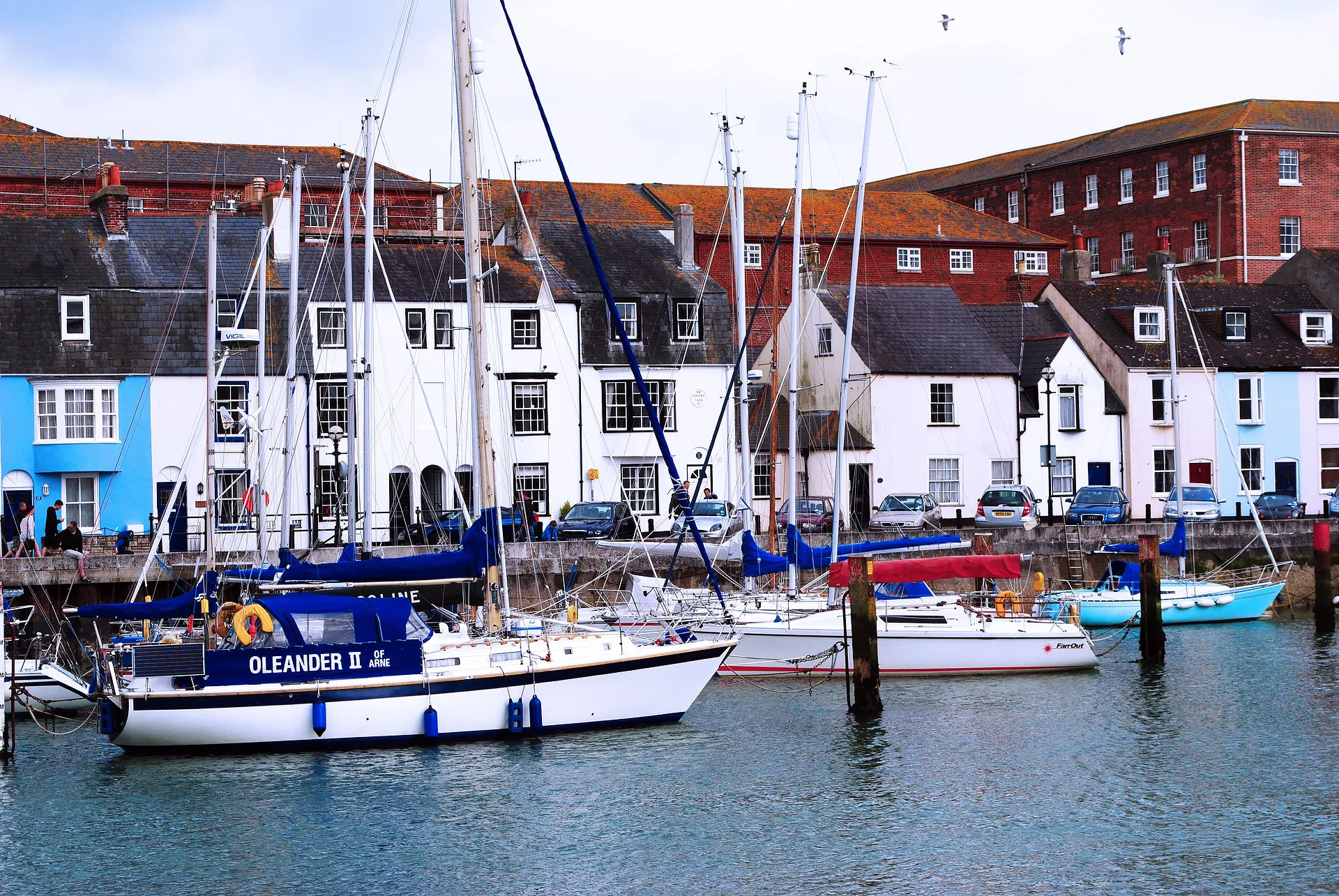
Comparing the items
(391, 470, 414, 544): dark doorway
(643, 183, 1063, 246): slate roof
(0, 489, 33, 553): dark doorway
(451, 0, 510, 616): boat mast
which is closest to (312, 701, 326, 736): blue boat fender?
(451, 0, 510, 616): boat mast

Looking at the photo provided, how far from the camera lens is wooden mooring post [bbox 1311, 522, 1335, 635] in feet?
144

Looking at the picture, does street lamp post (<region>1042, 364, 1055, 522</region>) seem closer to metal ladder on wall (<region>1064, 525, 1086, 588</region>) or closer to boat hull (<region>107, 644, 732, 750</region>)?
metal ladder on wall (<region>1064, 525, 1086, 588</region>)

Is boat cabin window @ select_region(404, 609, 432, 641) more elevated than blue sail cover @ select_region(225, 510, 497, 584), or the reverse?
blue sail cover @ select_region(225, 510, 497, 584)

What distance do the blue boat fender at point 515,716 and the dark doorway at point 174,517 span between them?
16.1 m

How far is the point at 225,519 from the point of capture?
163 ft

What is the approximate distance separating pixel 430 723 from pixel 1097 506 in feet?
106

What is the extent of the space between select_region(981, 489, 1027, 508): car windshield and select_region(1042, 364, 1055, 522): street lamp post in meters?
0.92

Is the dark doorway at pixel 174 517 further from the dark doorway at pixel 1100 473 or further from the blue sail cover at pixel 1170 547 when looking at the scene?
the dark doorway at pixel 1100 473

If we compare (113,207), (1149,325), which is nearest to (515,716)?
(113,207)

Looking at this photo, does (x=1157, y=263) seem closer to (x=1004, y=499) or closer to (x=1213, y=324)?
(x=1213, y=324)

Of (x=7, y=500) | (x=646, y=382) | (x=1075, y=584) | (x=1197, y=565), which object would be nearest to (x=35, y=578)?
(x=7, y=500)

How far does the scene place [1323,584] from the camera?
44688 mm

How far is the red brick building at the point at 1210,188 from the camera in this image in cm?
8431

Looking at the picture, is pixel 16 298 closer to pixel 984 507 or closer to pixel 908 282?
pixel 984 507
